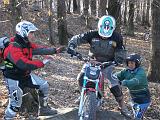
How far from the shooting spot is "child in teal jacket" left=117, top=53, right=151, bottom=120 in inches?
299

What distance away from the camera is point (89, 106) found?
6.73m

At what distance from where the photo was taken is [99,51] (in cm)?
769

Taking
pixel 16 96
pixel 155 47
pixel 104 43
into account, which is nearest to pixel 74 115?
pixel 16 96

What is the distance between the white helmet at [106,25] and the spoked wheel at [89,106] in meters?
1.42

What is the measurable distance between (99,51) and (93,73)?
3.06 ft

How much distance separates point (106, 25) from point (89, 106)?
5.89 feet

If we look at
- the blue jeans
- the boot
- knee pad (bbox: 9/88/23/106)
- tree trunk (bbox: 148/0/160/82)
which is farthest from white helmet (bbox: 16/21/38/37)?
tree trunk (bbox: 148/0/160/82)

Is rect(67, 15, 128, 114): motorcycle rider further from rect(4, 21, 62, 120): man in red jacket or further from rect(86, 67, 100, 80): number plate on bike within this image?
rect(4, 21, 62, 120): man in red jacket

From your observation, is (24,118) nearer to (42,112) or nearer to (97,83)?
(42,112)

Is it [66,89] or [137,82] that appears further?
[66,89]

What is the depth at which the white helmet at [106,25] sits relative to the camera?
296 inches

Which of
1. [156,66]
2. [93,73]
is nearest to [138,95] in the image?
[93,73]

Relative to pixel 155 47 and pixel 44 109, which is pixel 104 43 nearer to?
pixel 44 109

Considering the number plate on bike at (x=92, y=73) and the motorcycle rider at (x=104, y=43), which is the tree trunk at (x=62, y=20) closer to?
the motorcycle rider at (x=104, y=43)
